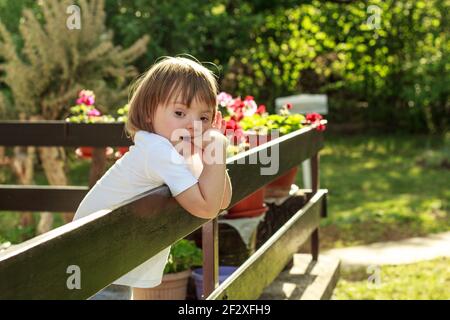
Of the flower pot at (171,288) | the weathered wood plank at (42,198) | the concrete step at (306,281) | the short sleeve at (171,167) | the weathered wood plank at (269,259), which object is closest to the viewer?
the short sleeve at (171,167)

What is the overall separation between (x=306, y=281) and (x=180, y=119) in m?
2.61

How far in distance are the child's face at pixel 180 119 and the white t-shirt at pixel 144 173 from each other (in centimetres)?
4

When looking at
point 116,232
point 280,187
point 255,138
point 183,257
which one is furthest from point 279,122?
point 116,232

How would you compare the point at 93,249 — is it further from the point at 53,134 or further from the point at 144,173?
the point at 53,134

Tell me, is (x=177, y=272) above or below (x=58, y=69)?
below

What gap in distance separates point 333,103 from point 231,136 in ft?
39.9

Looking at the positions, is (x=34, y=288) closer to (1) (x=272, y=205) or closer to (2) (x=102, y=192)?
(2) (x=102, y=192)

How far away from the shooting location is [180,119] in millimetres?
2463

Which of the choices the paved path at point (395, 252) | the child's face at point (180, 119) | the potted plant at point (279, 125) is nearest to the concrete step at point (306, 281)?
the potted plant at point (279, 125)

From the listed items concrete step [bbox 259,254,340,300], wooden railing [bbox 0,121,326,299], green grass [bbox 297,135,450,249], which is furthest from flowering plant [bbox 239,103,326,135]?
green grass [bbox 297,135,450,249]

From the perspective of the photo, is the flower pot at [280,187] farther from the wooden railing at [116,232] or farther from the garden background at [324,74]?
the garden background at [324,74]

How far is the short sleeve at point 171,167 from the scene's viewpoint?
2377 millimetres
